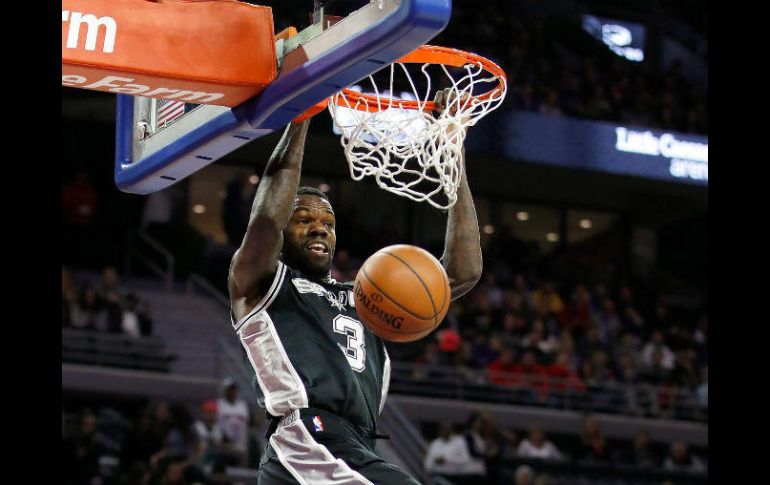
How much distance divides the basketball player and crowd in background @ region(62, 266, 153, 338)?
760 cm

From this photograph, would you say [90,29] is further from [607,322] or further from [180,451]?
[607,322]

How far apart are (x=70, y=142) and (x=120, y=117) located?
38.5ft

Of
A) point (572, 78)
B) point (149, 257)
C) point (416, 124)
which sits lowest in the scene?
point (149, 257)

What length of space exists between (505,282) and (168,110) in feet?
40.2

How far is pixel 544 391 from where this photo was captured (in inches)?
538

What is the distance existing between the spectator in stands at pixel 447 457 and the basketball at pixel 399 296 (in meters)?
7.04

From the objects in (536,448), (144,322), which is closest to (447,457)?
(536,448)

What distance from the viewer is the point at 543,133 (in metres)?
15.8

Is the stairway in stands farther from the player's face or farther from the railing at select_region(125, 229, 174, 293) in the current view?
the player's face

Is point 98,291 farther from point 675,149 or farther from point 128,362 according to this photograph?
point 675,149

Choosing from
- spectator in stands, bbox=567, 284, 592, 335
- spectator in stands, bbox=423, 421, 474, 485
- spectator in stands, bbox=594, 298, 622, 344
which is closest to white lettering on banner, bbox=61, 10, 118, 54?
spectator in stands, bbox=423, 421, 474, 485

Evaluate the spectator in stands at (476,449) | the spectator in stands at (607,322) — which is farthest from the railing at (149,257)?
the spectator in stands at (607,322)

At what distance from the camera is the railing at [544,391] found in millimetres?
13320

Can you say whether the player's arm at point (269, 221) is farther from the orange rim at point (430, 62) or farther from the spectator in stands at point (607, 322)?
the spectator in stands at point (607, 322)
